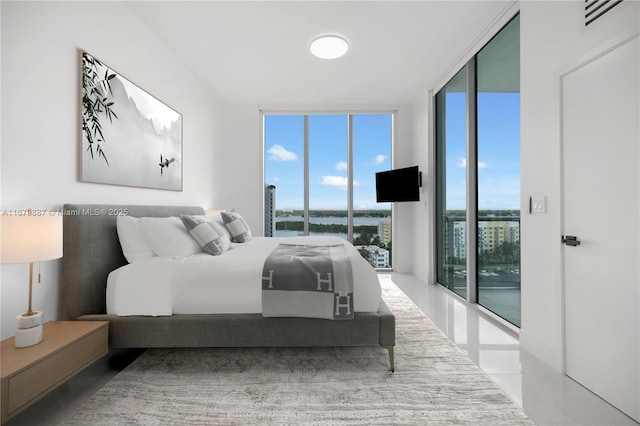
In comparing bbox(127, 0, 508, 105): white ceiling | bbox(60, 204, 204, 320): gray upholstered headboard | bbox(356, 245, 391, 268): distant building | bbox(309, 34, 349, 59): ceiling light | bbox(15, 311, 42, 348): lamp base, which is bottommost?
bbox(356, 245, 391, 268): distant building

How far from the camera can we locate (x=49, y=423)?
144 cm

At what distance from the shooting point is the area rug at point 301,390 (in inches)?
57.7

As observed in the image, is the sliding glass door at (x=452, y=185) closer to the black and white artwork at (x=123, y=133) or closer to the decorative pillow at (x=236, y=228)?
the decorative pillow at (x=236, y=228)

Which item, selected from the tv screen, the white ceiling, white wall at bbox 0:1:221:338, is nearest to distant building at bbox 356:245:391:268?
the tv screen

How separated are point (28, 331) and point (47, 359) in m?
0.20

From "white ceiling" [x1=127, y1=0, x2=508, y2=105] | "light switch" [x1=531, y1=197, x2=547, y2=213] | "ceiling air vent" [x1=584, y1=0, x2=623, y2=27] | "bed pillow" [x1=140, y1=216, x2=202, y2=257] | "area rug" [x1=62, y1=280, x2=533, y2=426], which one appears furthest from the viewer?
"white ceiling" [x1=127, y1=0, x2=508, y2=105]

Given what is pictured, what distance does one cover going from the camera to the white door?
4.83 feet

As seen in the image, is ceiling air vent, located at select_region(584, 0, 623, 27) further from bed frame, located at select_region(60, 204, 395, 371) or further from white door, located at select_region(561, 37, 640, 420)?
bed frame, located at select_region(60, 204, 395, 371)

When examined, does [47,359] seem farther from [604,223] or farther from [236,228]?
[604,223]

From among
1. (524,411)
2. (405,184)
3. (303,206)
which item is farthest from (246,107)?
(524,411)

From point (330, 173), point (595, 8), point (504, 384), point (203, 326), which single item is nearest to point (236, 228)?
point (203, 326)

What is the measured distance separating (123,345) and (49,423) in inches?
18.8

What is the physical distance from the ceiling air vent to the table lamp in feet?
10.5

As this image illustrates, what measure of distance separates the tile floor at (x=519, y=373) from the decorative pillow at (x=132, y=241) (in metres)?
2.54
